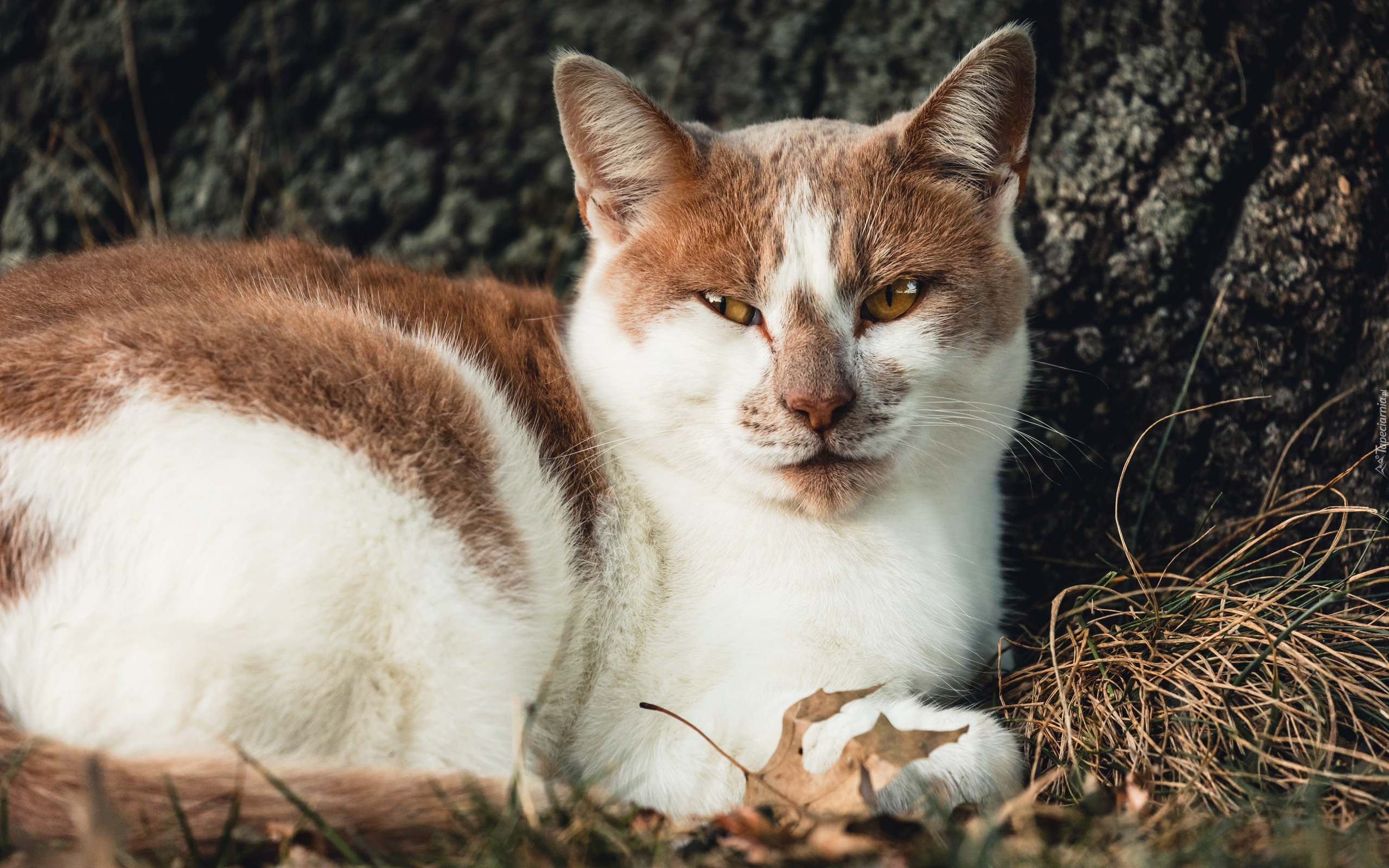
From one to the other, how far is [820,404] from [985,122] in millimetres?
896

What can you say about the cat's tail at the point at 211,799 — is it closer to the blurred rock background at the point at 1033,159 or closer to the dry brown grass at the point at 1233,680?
the dry brown grass at the point at 1233,680

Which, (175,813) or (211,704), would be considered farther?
(211,704)

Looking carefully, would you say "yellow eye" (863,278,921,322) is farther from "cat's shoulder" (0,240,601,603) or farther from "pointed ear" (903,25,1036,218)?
"cat's shoulder" (0,240,601,603)

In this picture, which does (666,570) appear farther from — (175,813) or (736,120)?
(736,120)

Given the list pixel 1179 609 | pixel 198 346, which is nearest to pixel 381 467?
pixel 198 346

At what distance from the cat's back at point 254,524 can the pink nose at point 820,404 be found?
0.63 meters

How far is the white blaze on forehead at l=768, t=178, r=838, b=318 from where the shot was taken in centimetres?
221

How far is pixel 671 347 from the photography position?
7.44 ft

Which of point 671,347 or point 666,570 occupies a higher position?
point 671,347

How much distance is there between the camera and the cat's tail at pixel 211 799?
1.57 meters

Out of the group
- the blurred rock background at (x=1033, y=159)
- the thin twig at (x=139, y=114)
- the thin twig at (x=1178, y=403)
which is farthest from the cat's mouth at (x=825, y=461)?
the thin twig at (x=139, y=114)

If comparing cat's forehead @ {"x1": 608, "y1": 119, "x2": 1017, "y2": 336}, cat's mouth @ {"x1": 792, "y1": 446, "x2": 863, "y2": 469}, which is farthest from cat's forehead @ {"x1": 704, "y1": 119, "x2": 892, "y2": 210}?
cat's mouth @ {"x1": 792, "y1": 446, "x2": 863, "y2": 469}

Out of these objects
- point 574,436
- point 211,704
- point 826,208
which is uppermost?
point 826,208

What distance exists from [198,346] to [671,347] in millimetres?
1017
